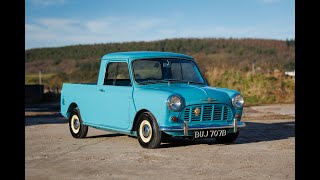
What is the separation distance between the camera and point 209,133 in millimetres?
9727

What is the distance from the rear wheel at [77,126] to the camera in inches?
468

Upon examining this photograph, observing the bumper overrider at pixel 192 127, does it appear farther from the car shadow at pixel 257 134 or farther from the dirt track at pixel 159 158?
the car shadow at pixel 257 134

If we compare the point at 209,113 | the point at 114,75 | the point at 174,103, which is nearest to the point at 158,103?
the point at 174,103

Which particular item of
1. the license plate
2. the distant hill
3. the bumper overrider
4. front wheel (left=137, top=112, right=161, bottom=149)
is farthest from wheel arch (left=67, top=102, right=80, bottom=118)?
the distant hill

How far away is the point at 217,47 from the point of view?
88.6 meters


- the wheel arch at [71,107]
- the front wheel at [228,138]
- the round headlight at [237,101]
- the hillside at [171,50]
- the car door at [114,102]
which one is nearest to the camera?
the round headlight at [237,101]

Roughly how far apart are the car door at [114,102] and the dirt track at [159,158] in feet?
1.44

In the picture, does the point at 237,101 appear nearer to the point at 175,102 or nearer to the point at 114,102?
the point at 175,102

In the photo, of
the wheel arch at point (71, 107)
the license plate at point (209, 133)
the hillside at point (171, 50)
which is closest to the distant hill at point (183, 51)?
the hillside at point (171, 50)

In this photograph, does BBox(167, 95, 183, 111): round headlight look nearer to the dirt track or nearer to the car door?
the dirt track

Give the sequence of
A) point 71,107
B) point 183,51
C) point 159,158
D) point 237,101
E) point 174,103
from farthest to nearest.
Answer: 1. point 183,51
2. point 71,107
3. point 237,101
4. point 174,103
5. point 159,158

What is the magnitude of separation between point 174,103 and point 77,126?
3.30 meters

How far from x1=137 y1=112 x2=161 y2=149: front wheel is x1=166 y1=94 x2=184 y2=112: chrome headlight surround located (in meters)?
0.43

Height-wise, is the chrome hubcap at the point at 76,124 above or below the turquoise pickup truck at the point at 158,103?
below
